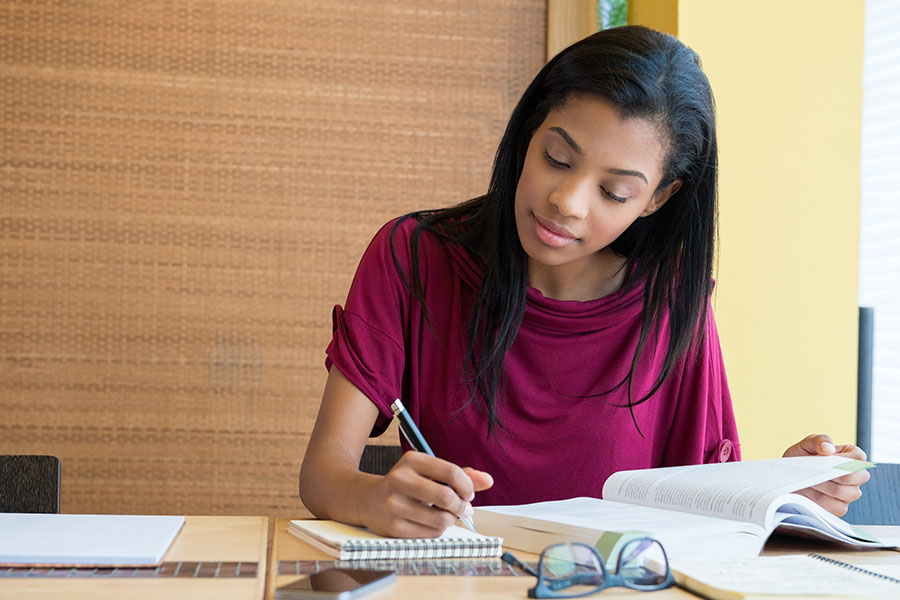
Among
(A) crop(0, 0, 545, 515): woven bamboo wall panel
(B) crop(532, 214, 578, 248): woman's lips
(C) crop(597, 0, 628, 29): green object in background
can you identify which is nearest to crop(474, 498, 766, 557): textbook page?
(B) crop(532, 214, 578, 248): woman's lips

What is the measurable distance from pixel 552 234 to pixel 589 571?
539mm

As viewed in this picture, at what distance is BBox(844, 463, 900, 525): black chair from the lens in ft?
4.39

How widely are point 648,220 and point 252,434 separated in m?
1.21

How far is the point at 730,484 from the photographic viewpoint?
998mm

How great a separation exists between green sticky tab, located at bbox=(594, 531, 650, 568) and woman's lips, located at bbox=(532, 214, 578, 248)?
1.63ft

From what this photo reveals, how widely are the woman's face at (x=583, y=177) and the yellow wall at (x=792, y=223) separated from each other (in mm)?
831

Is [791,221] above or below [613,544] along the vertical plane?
above

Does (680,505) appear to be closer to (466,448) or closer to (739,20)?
(466,448)

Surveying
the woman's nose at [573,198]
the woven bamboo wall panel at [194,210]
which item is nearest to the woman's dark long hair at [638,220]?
the woman's nose at [573,198]

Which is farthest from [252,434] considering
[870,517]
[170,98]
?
[870,517]

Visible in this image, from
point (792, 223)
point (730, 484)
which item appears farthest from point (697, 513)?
point (792, 223)

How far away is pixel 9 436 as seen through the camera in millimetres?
2129

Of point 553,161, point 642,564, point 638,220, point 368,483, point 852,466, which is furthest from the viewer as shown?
point 638,220

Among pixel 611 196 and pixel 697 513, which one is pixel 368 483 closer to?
pixel 697 513
